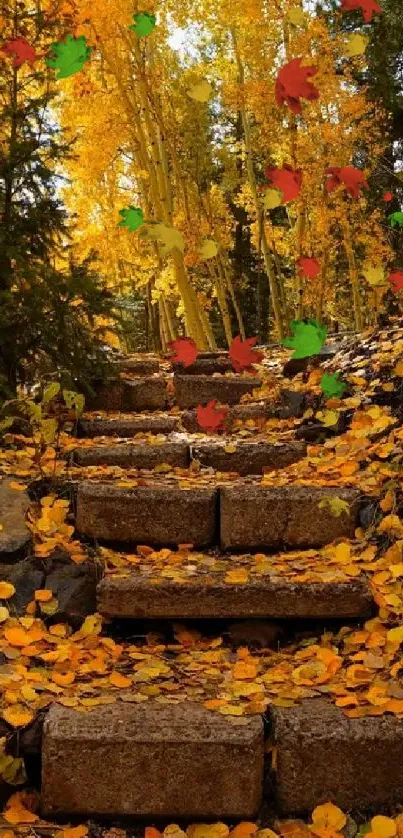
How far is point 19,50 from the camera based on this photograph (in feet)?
14.4

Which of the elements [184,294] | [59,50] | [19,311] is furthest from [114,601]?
[184,294]

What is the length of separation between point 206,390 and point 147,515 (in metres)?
2.22

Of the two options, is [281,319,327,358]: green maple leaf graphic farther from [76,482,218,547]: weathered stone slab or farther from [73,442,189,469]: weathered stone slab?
[76,482,218,547]: weathered stone slab

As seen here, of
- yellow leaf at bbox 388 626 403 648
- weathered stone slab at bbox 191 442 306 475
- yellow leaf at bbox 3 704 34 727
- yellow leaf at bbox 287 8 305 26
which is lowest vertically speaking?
yellow leaf at bbox 3 704 34 727

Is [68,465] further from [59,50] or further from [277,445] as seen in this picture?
[59,50]

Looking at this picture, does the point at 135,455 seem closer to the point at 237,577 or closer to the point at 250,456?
the point at 250,456

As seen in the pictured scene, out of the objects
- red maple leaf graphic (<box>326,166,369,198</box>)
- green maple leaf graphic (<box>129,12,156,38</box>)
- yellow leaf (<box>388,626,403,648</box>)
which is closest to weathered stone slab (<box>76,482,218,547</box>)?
yellow leaf (<box>388,626,403,648</box>)

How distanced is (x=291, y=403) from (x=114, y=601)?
2556mm

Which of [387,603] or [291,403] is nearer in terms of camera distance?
[387,603]

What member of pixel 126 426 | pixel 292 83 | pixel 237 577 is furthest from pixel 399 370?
pixel 292 83

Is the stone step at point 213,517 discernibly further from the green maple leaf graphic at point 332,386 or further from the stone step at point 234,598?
the green maple leaf graphic at point 332,386

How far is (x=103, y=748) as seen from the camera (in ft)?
6.76

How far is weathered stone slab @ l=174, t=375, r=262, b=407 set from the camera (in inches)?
210

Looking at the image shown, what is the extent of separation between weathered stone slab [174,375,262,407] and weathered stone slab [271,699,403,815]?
3.39 metres
